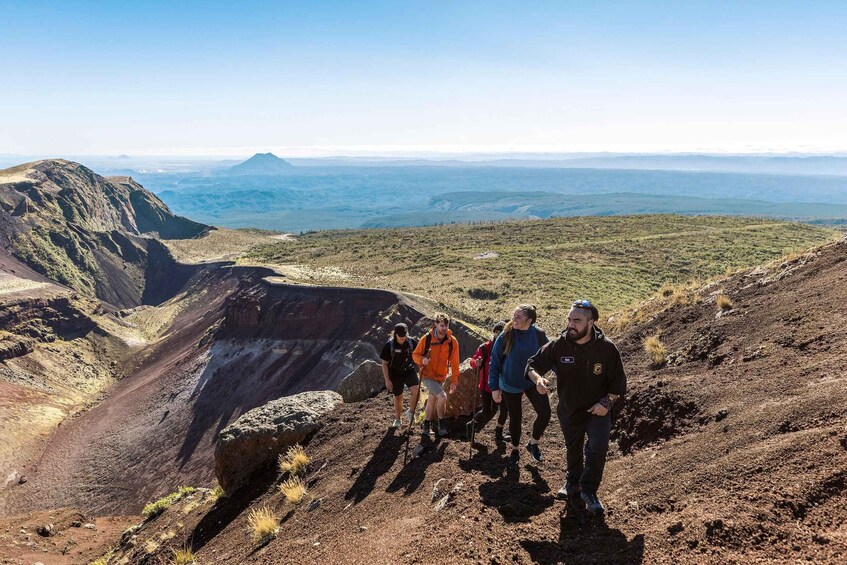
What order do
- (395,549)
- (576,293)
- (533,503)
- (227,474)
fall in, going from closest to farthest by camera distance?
(395,549), (533,503), (227,474), (576,293)

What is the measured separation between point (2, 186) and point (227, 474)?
86.0 m

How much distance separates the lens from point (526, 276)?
36.1 metres

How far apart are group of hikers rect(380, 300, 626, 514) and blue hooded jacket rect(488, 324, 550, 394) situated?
13 mm

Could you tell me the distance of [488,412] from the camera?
8664 mm

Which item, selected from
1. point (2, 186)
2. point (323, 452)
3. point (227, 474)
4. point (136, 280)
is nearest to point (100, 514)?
point (227, 474)

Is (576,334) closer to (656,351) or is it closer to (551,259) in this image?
(656,351)

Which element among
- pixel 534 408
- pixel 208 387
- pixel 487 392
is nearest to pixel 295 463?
pixel 487 392

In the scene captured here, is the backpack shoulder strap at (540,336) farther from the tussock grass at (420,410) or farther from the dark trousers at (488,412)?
the tussock grass at (420,410)

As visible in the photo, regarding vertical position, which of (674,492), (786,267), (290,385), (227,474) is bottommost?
(290,385)

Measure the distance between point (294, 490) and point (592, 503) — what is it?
202 inches

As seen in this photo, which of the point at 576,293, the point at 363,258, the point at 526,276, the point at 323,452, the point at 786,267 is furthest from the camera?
the point at 363,258

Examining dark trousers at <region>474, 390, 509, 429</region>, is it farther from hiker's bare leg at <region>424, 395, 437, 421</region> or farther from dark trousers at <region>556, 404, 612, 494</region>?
A: dark trousers at <region>556, 404, 612, 494</region>

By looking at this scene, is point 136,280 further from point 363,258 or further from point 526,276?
point 526,276

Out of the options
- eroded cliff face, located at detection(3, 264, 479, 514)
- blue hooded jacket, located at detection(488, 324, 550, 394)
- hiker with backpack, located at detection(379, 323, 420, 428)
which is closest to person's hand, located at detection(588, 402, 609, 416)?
blue hooded jacket, located at detection(488, 324, 550, 394)
